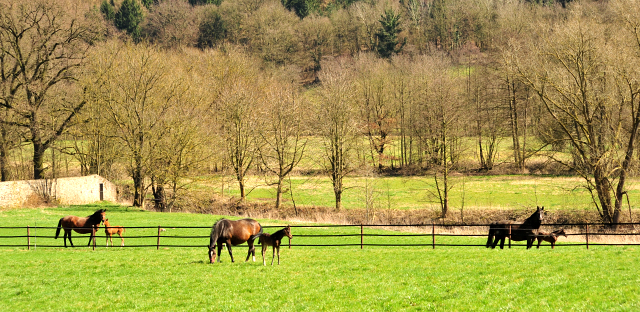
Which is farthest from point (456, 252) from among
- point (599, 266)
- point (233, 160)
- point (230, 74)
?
point (230, 74)

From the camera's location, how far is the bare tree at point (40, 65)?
4247 centimetres

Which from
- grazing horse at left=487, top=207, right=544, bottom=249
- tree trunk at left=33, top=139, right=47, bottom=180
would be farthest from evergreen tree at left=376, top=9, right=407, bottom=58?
grazing horse at left=487, top=207, right=544, bottom=249

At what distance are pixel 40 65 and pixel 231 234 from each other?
116ft

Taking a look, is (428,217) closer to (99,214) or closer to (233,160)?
(233,160)

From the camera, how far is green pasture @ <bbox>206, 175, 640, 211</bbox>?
43250mm

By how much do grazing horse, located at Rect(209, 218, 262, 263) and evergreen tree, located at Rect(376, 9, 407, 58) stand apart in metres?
88.2

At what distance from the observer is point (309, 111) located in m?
49.8

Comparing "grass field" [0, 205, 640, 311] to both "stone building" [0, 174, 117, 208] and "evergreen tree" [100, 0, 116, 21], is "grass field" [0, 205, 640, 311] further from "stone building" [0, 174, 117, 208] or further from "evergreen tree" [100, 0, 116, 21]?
"evergreen tree" [100, 0, 116, 21]

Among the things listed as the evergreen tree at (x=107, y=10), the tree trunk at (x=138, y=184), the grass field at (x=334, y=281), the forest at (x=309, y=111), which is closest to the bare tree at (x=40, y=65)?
the forest at (x=309, y=111)

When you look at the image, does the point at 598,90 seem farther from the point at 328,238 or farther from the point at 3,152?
the point at 3,152

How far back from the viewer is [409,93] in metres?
65.8

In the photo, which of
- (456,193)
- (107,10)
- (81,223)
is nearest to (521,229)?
(81,223)

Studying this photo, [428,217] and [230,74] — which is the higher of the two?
[230,74]

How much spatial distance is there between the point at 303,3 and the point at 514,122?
81294 millimetres
